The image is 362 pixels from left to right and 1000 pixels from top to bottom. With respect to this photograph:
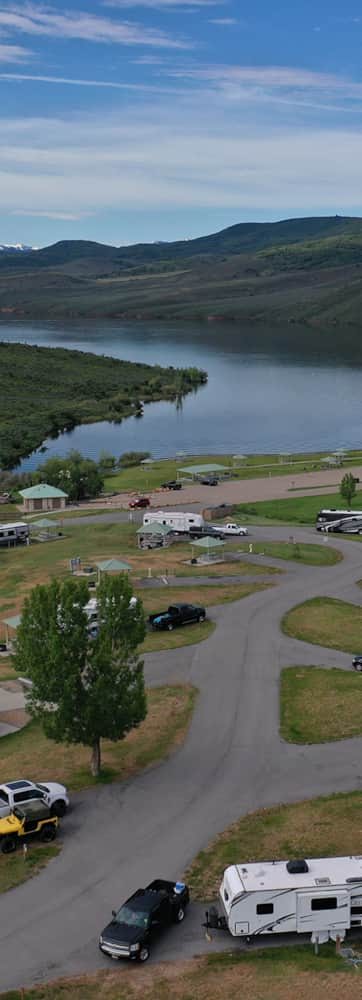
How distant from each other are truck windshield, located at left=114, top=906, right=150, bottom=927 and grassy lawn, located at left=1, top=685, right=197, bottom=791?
7.93 meters

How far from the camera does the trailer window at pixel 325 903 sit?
21.0 metres

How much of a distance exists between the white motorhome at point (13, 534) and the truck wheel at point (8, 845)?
41.3m

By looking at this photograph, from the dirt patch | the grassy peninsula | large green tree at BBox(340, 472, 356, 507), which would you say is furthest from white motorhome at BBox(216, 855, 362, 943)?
the grassy peninsula

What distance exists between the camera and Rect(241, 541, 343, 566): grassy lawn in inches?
2239

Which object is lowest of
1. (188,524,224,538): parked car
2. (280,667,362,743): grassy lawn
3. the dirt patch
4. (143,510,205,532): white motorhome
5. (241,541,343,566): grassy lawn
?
the dirt patch

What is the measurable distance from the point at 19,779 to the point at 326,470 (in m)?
71.1

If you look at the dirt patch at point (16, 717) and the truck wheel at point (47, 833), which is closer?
the truck wheel at point (47, 833)

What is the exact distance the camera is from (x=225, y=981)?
20.0 metres

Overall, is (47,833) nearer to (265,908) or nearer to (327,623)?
(265,908)

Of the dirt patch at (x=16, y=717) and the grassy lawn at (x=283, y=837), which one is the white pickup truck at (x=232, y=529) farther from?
the grassy lawn at (x=283, y=837)

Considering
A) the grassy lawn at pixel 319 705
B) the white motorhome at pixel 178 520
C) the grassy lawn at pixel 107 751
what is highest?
the white motorhome at pixel 178 520

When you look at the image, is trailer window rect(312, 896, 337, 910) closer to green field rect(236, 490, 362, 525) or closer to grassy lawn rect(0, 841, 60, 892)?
grassy lawn rect(0, 841, 60, 892)

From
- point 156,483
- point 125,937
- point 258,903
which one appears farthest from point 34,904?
point 156,483

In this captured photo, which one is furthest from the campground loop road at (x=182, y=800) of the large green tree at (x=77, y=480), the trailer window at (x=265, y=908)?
the large green tree at (x=77, y=480)
